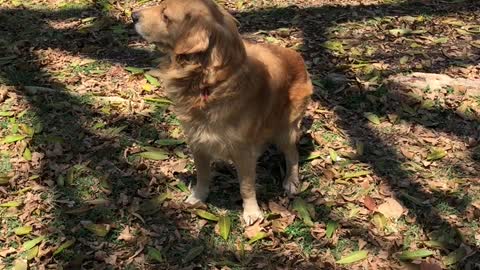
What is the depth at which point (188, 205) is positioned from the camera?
3.95 metres

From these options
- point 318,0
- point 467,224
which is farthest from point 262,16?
point 467,224

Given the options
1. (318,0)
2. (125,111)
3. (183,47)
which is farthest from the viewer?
(318,0)

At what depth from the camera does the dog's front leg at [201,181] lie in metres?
3.82

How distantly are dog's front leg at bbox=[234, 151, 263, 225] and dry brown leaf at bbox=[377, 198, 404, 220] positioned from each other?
919 mm

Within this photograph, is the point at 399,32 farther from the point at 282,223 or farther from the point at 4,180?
the point at 4,180

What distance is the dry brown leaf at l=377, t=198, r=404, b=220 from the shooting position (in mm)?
3908

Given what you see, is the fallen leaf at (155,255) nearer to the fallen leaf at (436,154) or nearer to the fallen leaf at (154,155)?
the fallen leaf at (154,155)

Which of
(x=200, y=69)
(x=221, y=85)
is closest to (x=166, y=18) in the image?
(x=200, y=69)

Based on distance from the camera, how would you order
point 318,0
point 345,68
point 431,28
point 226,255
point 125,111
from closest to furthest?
point 226,255, point 125,111, point 345,68, point 431,28, point 318,0

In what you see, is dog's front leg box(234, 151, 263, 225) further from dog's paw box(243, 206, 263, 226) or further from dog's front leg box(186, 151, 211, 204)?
dog's front leg box(186, 151, 211, 204)

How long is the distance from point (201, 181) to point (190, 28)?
1342mm

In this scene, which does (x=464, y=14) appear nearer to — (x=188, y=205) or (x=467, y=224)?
(x=467, y=224)

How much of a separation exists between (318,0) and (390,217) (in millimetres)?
3764

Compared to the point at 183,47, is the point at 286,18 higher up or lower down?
lower down
